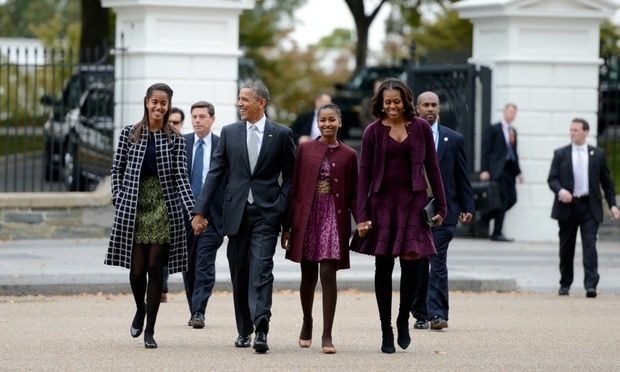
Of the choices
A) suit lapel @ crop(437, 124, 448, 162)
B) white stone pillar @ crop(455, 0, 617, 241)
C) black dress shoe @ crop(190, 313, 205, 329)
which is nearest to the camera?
black dress shoe @ crop(190, 313, 205, 329)

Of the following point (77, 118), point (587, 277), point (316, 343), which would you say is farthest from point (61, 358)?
point (77, 118)

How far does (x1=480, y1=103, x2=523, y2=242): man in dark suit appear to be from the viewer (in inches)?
848

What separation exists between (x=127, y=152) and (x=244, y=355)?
1.59 m

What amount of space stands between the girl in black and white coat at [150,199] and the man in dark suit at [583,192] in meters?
6.00

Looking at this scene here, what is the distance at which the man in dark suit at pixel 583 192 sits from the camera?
1647 centimetres

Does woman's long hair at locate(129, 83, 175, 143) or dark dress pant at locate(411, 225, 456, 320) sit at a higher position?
woman's long hair at locate(129, 83, 175, 143)

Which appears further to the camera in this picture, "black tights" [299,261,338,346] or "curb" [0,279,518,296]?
"curb" [0,279,518,296]

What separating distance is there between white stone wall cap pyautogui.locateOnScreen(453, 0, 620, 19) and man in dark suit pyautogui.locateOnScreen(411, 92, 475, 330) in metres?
8.92

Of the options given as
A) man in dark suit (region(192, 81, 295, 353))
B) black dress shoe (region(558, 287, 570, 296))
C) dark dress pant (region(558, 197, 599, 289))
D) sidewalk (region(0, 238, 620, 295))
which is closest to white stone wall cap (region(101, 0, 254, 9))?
sidewalk (region(0, 238, 620, 295))

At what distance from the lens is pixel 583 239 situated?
16.5 meters

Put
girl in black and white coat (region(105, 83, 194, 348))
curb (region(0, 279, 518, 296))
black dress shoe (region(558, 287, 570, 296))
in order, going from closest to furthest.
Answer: girl in black and white coat (region(105, 83, 194, 348)) → curb (region(0, 279, 518, 296)) → black dress shoe (region(558, 287, 570, 296))

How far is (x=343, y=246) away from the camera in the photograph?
37.4 feet

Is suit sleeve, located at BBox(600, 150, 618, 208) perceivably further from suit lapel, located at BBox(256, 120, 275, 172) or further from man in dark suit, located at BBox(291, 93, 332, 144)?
man in dark suit, located at BBox(291, 93, 332, 144)

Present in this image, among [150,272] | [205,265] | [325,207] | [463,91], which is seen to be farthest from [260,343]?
[463,91]
